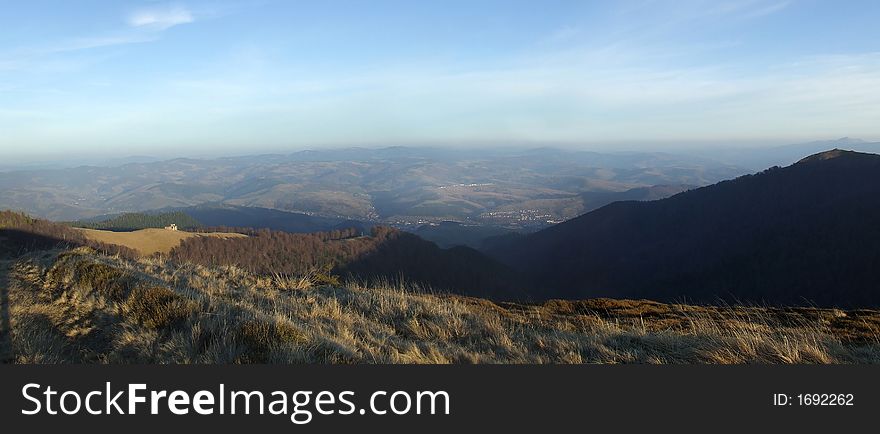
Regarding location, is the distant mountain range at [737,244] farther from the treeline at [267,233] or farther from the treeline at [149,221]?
the treeline at [149,221]

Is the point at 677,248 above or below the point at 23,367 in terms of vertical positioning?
below

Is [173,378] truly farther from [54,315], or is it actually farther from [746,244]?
[746,244]

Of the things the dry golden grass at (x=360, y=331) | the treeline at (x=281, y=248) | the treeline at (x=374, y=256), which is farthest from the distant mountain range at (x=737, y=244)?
the dry golden grass at (x=360, y=331)

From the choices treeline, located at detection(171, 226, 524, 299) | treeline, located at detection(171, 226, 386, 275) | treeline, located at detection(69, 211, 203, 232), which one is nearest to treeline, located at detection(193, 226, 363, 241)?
treeline, located at detection(171, 226, 386, 275)

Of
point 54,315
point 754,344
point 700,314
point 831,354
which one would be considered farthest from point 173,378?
point 700,314

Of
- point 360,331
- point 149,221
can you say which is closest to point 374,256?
point 149,221

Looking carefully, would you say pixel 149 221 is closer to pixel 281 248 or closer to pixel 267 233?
pixel 267 233

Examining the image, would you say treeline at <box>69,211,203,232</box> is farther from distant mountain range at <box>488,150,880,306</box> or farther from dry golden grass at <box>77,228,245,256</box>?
distant mountain range at <box>488,150,880,306</box>
